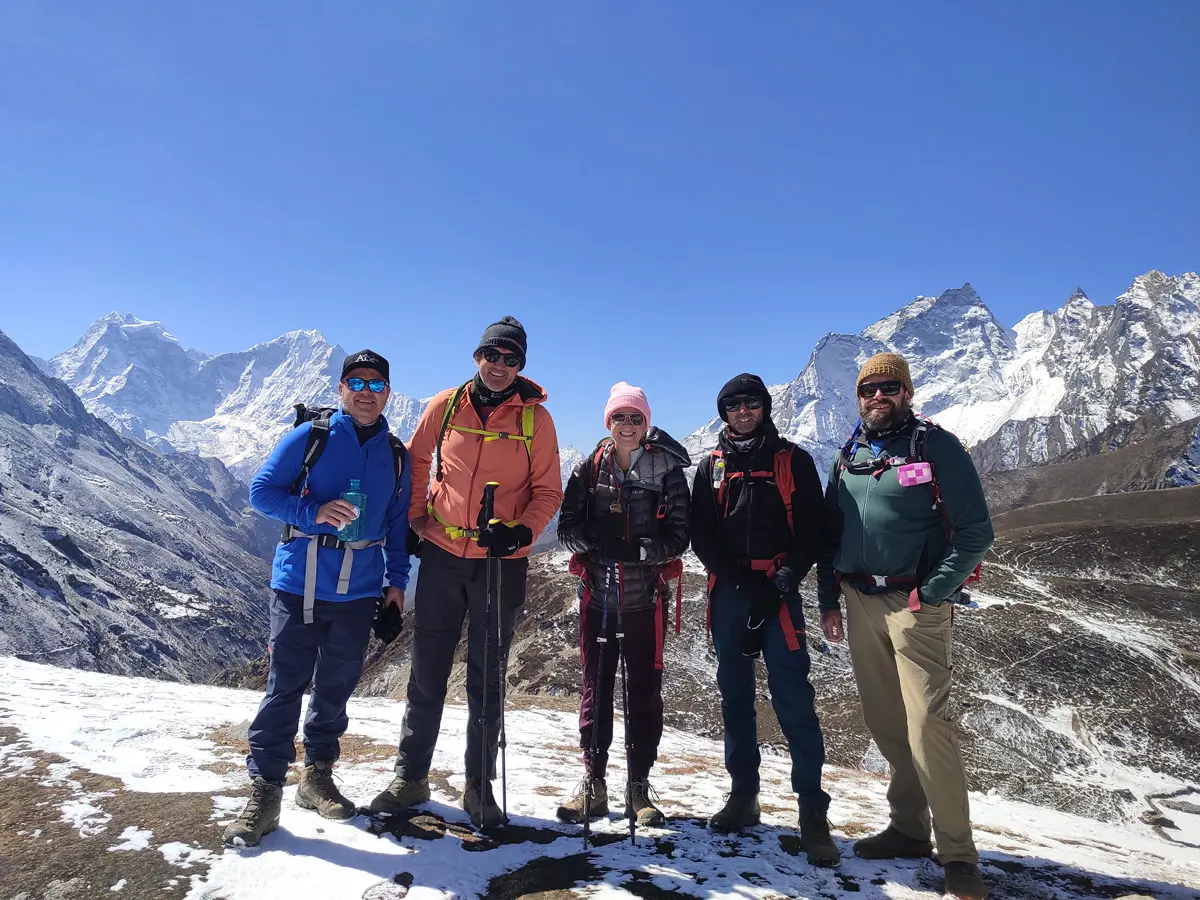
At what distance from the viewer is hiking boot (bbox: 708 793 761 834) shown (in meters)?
7.35

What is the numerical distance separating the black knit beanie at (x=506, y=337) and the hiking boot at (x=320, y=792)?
5173mm

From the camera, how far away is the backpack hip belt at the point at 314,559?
21.7ft

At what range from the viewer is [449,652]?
7469 mm

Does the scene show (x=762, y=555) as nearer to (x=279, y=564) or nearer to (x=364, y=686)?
(x=279, y=564)

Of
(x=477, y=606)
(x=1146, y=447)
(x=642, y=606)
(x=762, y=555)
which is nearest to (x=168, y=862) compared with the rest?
(x=477, y=606)

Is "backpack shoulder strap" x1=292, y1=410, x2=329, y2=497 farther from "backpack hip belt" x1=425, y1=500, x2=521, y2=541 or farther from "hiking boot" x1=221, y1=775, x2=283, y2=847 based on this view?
"hiking boot" x1=221, y1=775, x2=283, y2=847

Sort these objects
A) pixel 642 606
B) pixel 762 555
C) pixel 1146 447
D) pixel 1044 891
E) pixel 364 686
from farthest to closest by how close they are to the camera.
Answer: pixel 1146 447
pixel 364 686
pixel 642 606
pixel 762 555
pixel 1044 891

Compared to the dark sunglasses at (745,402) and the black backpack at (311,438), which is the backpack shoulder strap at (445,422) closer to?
the black backpack at (311,438)

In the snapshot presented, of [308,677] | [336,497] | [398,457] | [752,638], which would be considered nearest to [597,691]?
[752,638]

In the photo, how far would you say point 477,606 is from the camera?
7363mm

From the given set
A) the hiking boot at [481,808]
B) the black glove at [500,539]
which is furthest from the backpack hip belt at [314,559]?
the hiking boot at [481,808]

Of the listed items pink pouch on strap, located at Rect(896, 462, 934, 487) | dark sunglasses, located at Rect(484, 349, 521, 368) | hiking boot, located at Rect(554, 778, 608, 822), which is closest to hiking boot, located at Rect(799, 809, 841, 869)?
hiking boot, located at Rect(554, 778, 608, 822)

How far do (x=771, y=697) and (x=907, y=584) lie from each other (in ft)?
Result: 6.32

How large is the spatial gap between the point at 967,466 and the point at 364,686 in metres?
43.4
